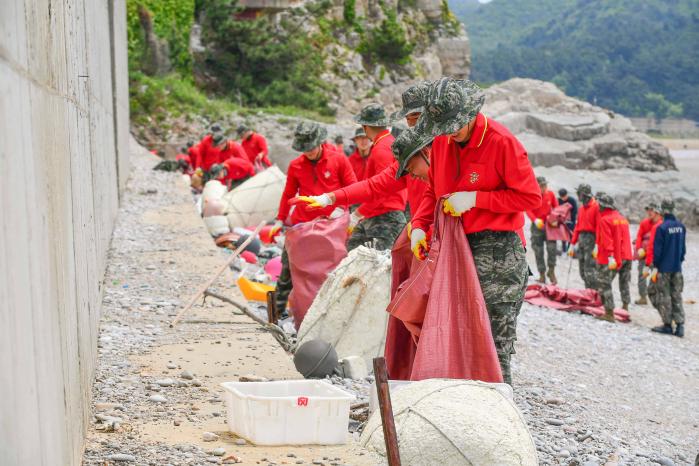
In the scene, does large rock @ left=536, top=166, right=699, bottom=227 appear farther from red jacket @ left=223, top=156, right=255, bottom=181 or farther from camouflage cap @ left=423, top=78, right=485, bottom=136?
camouflage cap @ left=423, top=78, right=485, bottom=136

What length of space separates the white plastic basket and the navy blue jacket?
964 centimetres

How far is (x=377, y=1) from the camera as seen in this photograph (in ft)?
131

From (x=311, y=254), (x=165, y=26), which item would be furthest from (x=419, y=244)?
(x=165, y=26)

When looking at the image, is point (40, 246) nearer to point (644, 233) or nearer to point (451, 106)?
point (451, 106)

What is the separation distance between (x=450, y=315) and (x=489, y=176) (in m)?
0.65

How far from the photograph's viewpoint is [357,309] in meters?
6.37

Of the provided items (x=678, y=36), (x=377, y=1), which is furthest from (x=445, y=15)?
(x=678, y=36)

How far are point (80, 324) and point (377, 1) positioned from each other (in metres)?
37.3

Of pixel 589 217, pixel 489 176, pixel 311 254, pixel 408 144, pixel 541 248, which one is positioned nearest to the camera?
pixel 489 176

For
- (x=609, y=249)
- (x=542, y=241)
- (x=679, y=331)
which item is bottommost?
(x=679, y=331)

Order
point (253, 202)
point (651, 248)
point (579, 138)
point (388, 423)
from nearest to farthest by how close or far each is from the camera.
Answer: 1. point (388, 423)
2. point (651, 248)
3. point (253, 202)
4. point (579, 138)

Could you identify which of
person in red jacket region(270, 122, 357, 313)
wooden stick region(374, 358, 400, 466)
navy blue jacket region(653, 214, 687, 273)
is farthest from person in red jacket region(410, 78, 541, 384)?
navy blue jacket region(653, 214, 687, 273)

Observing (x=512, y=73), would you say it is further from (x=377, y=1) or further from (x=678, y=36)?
(x=377, y=1)

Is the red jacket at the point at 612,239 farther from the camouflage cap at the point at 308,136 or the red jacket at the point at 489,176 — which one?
the red jacket at the point at 489,176
